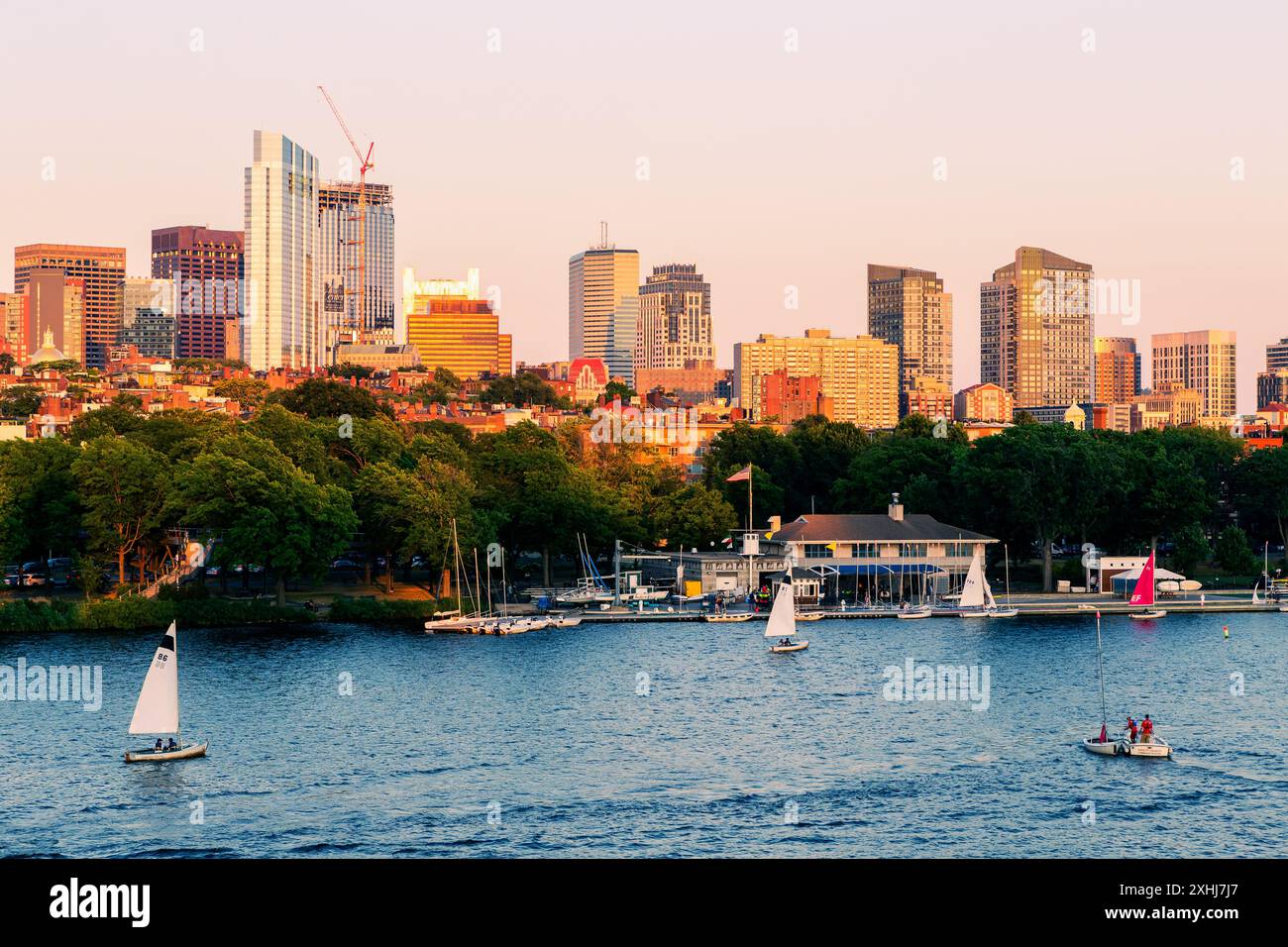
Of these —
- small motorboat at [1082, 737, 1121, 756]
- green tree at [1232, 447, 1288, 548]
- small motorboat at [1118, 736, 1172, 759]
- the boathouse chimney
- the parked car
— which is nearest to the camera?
small motorboat at [1118, 736, 1172, 759]

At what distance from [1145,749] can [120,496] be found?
6041cm

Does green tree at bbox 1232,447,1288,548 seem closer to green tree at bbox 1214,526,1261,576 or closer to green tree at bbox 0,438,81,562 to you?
green tree at bbox 1214,526,1261,576

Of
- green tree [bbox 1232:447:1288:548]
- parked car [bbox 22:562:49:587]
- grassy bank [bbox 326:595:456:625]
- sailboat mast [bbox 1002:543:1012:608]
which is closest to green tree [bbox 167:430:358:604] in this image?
grassy bank [bbox 326:595:456:625]

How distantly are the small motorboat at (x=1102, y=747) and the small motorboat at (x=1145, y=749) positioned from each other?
0.19 m


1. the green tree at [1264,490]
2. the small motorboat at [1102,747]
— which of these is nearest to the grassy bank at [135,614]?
the small motorboat at [1102,747]

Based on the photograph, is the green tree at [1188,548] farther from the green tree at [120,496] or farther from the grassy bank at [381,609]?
the green tree at [120,496]

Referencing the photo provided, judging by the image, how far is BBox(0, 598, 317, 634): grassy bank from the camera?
75.6 metres

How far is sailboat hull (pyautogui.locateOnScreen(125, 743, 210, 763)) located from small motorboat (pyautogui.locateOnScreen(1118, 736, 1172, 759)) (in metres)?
28.1

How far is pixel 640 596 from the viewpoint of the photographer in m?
94.9

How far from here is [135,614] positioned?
253ft

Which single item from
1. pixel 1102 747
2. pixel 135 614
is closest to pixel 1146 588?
pixel 1102 747
